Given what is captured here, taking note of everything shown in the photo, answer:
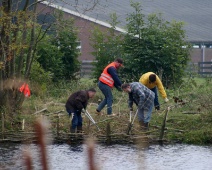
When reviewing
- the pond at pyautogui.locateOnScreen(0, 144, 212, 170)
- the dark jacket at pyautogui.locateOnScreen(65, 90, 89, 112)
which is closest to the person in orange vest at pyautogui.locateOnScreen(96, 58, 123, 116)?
the dark jacket at pyautogui.locateOnScreen(65, 90, 89, 112)

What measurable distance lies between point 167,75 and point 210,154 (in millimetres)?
11085

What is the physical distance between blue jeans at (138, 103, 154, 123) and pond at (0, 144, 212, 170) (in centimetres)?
85

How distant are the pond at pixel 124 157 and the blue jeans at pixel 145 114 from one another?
33.3 inches

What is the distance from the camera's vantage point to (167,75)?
23547mm

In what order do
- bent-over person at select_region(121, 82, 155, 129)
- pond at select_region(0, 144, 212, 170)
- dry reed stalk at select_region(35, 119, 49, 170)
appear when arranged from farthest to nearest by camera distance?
bent-over person at select_region(121, 82, 155, 129)
pond at select_region(0, 144, 212, 170)
dry reed stalk at select_region(35, 119, 49, 170)

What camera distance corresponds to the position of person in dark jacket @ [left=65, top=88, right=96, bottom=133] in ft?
45.9

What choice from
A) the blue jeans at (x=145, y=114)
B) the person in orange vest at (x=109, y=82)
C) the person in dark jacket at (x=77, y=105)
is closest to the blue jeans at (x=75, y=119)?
the person in dark jacket at (x=77, y=105)

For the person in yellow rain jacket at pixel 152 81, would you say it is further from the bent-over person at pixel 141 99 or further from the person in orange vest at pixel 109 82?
the bent-over person at pixel 141 99

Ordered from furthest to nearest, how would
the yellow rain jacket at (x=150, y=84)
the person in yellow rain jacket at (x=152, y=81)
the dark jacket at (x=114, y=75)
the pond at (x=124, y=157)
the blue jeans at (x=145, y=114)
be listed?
1. the dark jacket at (x=114, y=75)
2. the yellow rain jacket at (x=150, y=84)
3. the person in yellow rain jacket at (x=152, y=81)
4. the blue jeans at (x=145, y=114)
5. the pond at (x=124, y=157)

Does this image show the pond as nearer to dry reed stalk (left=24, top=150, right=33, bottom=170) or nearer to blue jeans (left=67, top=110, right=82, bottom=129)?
blue jeans (left=67, top=110, right=82, bottom=129)

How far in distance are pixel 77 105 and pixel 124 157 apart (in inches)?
91.9

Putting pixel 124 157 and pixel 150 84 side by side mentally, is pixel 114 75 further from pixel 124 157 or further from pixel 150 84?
pixel 124 157

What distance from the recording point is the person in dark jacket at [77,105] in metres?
14.0

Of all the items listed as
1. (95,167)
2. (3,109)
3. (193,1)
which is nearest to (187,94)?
(3,109)
